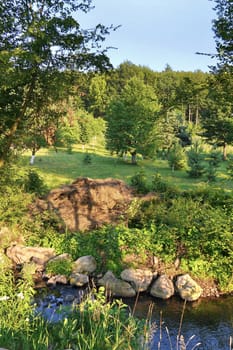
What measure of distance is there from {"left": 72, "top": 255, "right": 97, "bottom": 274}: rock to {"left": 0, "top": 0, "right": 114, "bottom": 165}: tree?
3.46m

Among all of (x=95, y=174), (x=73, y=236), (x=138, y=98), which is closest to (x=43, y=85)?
(x=73, y=236)

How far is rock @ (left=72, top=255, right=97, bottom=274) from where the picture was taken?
10589 mm

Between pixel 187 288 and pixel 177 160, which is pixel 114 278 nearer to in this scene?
pixel 187 288

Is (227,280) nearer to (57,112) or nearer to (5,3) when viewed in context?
(57,112)

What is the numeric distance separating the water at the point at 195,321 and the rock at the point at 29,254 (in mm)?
3175

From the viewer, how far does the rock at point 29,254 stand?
11029 mm

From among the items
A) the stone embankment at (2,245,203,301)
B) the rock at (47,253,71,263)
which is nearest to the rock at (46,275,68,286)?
the stone embankment at (2,245,203,301)

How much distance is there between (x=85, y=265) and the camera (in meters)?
10.7

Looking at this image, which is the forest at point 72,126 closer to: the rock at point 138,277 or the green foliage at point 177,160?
the rock at point 138,277

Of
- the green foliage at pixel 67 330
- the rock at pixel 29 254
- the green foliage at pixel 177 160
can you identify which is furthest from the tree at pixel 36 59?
the green foliage at pixel 177 160

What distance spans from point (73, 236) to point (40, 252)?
1.18 meters

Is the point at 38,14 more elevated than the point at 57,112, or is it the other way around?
the point at 38,14

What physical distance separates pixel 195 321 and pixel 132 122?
2368 cm

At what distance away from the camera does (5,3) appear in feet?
29.0
